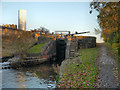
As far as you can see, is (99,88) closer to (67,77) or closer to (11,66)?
(67,77)

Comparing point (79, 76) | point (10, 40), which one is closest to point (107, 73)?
point (79, 76)

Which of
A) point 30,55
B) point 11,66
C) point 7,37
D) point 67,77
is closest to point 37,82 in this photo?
point 67,77

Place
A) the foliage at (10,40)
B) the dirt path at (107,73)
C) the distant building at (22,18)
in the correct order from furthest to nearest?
the foliage at (10,40) < the distant building at (22,18) < the dirt path at (107,73)

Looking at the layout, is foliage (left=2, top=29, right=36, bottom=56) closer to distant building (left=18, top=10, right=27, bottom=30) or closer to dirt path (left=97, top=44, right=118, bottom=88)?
distant building (left=18, top=10, right=27, bottom=30)

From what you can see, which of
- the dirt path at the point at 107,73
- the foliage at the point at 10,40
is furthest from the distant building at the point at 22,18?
the foliage at the point at 10,40

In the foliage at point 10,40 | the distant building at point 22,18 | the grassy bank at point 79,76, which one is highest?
the distant building at point 22,18

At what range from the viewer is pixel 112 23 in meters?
16.9

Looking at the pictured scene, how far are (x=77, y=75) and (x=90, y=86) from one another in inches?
78.1

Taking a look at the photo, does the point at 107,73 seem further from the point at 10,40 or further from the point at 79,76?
the point at 10,40

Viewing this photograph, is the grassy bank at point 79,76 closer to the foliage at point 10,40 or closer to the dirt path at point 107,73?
the dirt path at point 107,73

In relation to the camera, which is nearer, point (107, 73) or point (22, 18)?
point (107, 73)

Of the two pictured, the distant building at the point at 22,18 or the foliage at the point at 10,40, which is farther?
the foliage at the point at 10,40

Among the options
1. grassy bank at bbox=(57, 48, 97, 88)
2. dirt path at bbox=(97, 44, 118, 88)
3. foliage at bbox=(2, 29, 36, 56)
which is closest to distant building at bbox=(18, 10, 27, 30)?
grassy bank at bbox=(57, 48, 97, 88)

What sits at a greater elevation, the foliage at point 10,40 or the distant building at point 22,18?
the distant building at point 22,18
